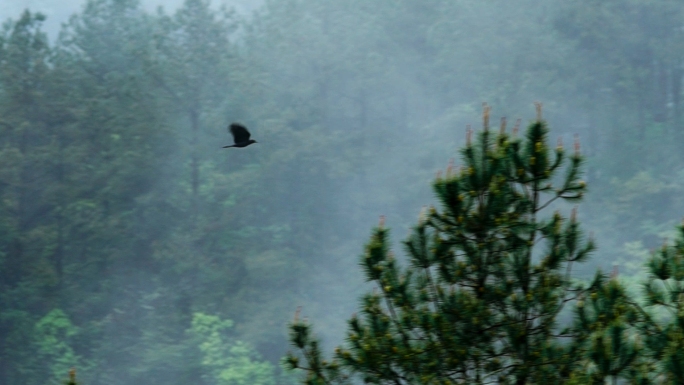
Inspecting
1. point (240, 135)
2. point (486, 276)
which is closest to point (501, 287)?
point (486, 276)

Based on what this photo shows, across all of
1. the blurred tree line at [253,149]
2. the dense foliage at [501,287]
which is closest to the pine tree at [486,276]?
the dense foliage at [501,287]

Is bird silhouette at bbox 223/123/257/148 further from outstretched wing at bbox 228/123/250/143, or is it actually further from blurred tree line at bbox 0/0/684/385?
blurred tree line at bbox 0/0/684/385

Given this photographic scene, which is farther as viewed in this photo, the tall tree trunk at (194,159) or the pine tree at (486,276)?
the tall tree trunk at (194,159)

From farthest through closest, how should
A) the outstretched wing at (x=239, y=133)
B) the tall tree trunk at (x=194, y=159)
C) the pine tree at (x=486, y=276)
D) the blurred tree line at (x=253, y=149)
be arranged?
the tall tree trunk at (x=194, y=159) < the blurred tree line at (x=253, y=149) < the outstretched wing at (x=239, y=133) < the pine tree at (x=486, y=276)

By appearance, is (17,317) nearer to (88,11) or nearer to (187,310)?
(187,310)

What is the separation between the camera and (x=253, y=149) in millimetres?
39188

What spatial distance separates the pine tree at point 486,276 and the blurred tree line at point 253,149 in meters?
26.0

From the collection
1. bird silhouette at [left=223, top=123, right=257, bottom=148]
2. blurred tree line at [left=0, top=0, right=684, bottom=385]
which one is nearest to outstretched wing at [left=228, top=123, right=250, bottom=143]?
bird silhouette at [left=223, top=123, right=257, bottom=148]

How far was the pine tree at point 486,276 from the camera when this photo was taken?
5949 mm

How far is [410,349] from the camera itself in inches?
248

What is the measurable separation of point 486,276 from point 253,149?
109 feet

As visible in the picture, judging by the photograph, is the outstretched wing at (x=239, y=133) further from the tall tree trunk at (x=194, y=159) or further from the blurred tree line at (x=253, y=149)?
the tall tree trunk at (x=194, y=159)

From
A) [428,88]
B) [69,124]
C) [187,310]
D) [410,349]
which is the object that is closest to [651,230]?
[428,88]

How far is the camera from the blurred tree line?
3359cm
